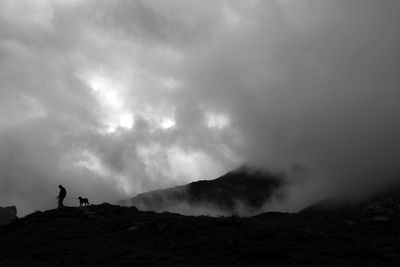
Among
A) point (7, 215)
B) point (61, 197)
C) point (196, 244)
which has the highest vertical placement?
point (61, 197)

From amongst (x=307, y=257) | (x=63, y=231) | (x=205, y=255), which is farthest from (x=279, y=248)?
(x=63, y=231)

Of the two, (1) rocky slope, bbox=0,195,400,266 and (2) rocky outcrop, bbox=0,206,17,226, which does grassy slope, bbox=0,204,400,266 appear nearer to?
(1) rocky slope, bbox=0,195,400,266

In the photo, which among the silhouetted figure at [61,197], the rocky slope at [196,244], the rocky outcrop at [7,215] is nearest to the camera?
the rocky slope at [196,244]

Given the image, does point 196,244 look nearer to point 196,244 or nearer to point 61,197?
point 196,244

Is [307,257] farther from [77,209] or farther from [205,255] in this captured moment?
[77,209]

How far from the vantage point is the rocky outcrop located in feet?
179

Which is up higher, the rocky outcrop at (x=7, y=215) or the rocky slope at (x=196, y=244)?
the rocky outcrop at (x=7, y=215)

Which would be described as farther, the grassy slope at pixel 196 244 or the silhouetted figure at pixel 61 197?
the silhouetted figure at pixel 61 197

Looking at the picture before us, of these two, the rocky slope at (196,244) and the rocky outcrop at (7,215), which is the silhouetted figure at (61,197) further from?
the rocky slope at (196,244)

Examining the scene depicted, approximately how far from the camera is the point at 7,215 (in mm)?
55969

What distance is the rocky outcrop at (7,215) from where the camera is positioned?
5453cm

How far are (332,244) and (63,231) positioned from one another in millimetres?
26898

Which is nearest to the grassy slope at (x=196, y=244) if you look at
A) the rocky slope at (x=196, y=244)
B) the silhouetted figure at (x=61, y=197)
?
the rocky slope at (x=196, y=244)

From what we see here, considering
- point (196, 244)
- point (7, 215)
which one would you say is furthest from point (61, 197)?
point (196, 244)
